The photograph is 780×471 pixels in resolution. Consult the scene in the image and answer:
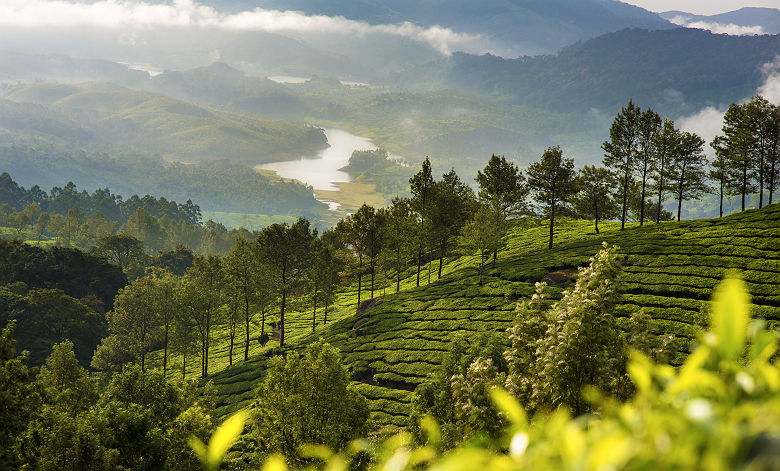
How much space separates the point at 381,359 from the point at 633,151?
42.5m

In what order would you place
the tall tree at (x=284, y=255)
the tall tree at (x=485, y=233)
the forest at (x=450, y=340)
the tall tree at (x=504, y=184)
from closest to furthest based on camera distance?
the forest at (x=450, y=340) < the tall tree at (x=485, y=233) < the tall tree at (x=284, y=255) < the tall tree at (x=504, y=184)

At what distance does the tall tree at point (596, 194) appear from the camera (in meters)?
61.7

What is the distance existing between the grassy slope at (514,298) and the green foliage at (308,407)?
927 cm

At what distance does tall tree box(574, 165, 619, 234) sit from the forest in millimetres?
352

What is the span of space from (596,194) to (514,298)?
2706 centimetres

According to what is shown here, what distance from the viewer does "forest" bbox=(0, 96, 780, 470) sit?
227 cm

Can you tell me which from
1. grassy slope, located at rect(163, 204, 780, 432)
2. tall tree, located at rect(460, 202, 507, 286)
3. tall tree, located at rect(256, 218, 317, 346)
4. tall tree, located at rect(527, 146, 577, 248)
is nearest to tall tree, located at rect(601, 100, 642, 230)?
tall tree, located at rect(527, 146, 577, 248)

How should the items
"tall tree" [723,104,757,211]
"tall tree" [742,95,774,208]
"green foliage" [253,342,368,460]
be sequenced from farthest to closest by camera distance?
"tall tree" [723,104,757,211]
"tall tree" [742,95,774,208]
"green foliage" [253,342,368,460]

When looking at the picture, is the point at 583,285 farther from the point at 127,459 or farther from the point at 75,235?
the point at 75,235

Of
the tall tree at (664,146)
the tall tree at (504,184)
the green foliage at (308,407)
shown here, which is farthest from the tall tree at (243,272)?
the tall tree at (664,146)

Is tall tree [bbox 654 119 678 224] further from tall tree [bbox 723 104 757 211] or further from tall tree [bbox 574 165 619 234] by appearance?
tall tree [bbox 723 104 757 211]

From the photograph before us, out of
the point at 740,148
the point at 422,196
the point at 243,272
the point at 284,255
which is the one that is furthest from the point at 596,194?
the point at 243,272

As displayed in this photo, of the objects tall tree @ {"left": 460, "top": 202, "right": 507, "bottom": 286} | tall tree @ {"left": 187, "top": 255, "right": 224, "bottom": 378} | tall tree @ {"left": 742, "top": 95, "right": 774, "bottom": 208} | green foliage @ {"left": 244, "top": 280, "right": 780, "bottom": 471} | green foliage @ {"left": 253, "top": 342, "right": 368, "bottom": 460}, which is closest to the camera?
green foliage @ {"left": 244, "top": 280, "right": 780, "bottom": 471}

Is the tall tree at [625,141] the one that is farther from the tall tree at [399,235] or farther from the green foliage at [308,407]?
the green foliage at [308,407]
